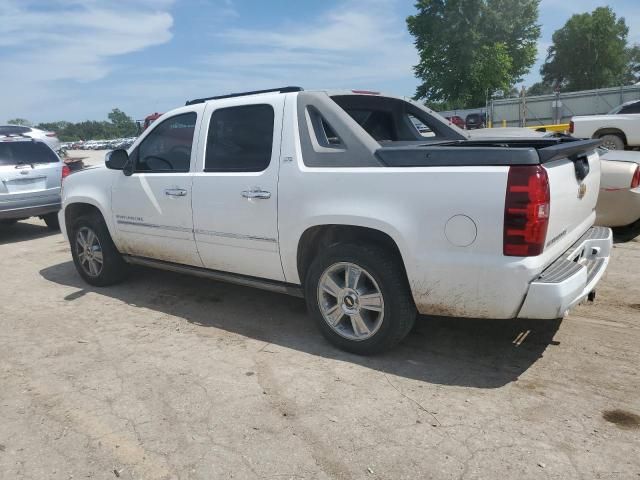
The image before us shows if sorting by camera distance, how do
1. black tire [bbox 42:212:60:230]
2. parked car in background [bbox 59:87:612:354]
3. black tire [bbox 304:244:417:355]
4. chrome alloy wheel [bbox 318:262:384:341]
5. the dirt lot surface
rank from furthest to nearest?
black tire [bbox 42:212:60:230], chrome alloy wheel [bbox 318:262:384:341], black tire [bbox 304:244:417:355], parked car in background [bbox 59:87:612:354], the dirt lot surface

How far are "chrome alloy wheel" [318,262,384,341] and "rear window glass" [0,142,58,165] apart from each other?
7.24 m

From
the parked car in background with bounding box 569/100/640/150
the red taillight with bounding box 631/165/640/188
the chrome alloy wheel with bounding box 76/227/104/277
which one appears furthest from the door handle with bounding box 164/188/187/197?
the parked car in background with bounding box 569/100/640/150

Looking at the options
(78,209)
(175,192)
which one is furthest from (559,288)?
(78,209)

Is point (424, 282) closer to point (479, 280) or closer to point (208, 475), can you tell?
point (479, 280)

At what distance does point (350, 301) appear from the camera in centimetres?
361

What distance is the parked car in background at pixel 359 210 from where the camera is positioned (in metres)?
2.95

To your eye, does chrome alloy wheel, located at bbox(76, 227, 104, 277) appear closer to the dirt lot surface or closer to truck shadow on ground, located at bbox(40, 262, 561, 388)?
truck shadow on ground, located at bbox(40, 262, 561, 388)

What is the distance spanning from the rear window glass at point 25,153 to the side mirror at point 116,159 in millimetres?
4889

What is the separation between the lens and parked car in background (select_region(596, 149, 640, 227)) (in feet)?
19.1

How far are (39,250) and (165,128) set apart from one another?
4309 millimetres

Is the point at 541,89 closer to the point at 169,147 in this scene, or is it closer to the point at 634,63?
the point at 634,63

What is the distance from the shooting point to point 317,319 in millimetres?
3799

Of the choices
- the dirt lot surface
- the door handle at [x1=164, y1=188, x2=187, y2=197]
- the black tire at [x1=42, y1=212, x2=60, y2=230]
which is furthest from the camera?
the black tire at [x1=42, y1=212, x2=60, y2=230]

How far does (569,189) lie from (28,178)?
27.3ft
